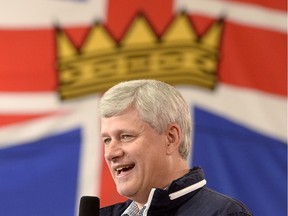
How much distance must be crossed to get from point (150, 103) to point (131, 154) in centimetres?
9

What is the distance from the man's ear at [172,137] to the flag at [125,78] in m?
1.22

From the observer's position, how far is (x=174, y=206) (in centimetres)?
129

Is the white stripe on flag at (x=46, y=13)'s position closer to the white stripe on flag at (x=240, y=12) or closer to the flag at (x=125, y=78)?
the flag at (x=125, y=78)

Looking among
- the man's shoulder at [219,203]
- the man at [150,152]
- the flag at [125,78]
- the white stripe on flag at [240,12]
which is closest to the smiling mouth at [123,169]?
the man at [150,152]

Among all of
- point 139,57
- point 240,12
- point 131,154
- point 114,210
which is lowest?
point 114,210

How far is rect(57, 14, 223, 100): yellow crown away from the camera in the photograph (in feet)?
8.48

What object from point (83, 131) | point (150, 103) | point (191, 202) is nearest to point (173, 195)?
point (191, 202)

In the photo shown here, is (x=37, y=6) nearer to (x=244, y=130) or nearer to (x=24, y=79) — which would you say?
(x=24, y=79)

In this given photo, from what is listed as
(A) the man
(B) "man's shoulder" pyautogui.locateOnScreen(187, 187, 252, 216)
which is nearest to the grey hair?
(A) the man

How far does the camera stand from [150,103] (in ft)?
4.33

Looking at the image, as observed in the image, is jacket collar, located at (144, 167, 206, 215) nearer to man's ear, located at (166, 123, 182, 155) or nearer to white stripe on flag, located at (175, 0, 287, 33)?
man's ear, located at (166, 123, 182, 155)

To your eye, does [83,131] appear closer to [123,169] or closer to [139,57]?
[139,57]

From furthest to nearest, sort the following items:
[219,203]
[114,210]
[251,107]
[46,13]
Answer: [251,107], [46,13], [114,210], [219,203]

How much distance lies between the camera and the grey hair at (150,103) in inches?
51.7
